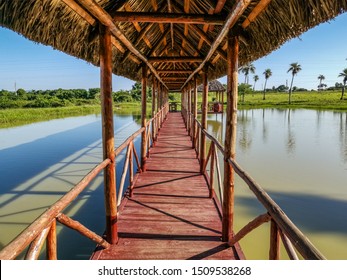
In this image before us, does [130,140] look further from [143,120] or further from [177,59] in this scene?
[177,59]

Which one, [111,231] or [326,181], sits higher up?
[111,231]

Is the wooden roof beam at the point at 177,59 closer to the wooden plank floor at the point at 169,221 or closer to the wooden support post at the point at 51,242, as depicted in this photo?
the wooden plank floor at the point at 169,221

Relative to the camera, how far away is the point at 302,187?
8609 mm

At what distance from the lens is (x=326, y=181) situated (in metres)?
9.19

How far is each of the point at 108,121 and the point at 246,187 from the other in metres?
6.27

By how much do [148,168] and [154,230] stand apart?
128 inches

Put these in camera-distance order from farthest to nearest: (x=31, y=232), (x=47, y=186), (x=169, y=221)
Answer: (x=47, y=186)
(x=169, y=221)
(x=31, y=232)

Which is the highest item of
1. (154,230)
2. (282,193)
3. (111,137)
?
(111,137)

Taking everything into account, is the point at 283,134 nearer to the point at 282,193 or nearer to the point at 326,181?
the point at 326,181

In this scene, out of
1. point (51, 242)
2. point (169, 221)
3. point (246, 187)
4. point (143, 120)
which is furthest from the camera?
point (246, 187)

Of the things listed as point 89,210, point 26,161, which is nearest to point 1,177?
point 26,161

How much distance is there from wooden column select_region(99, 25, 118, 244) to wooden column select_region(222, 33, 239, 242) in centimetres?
141

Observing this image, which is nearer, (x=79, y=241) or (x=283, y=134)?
(x=79, y=241)

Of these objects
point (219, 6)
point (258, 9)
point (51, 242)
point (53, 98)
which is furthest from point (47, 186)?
point (53, 98)
